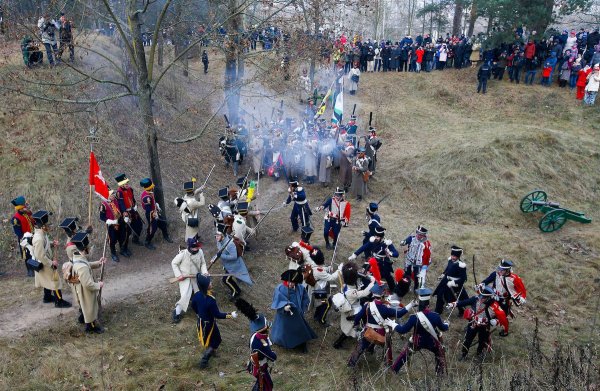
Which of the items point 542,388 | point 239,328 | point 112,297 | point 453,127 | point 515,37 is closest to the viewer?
point 542,388

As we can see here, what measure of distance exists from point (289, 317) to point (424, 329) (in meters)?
2.29

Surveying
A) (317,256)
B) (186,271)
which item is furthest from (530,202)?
(186,271)

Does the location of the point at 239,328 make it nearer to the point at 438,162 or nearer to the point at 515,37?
the point at 438,162

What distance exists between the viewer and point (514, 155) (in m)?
17.2

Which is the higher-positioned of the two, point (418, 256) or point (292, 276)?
point (292, 276)

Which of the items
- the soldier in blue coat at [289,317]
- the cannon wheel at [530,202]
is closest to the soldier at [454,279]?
the soldier in blue coat at [289,317]

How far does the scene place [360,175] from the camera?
15.5 m

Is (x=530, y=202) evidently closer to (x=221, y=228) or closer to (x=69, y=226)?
(x=221, y=228)

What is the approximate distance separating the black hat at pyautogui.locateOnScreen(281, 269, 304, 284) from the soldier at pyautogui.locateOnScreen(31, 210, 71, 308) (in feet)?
14.5

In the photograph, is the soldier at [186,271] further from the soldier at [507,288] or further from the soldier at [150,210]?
the soldier at [507,288]

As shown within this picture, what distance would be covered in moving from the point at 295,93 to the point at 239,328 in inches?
738

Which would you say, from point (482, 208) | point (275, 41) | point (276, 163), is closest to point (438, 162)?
point (482, 208)

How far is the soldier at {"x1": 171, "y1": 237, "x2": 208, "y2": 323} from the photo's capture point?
8789mm

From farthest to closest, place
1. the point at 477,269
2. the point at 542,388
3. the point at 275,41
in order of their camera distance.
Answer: the point at 275,41 → the point at 477,269 → the point at 542,388
